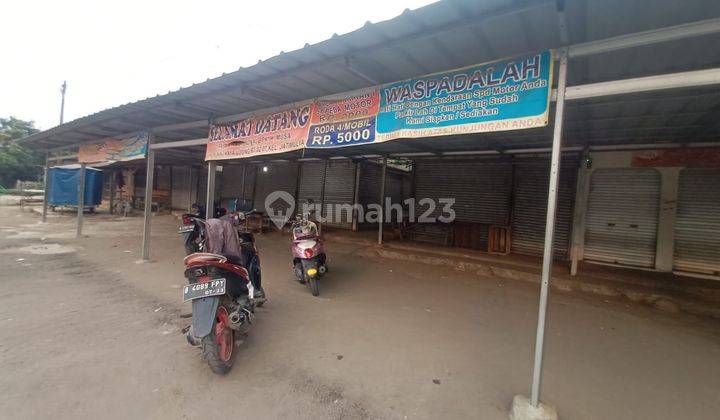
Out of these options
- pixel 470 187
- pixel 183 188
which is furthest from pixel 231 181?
pixel 470 187

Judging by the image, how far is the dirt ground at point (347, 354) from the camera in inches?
95.3

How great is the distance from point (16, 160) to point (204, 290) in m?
39.7

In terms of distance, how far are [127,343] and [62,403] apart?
93 cm

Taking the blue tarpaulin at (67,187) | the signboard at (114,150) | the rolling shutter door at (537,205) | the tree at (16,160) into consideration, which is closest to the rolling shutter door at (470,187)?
the rolling shutter door at (537,205)

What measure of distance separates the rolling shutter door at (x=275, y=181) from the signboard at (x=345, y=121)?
833 centimetres

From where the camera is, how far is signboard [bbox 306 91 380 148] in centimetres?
395

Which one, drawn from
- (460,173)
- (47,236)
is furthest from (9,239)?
(460,173)

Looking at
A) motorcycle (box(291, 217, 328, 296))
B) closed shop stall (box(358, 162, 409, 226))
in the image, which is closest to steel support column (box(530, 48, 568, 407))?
motorcycle (box(291, 217, 328, 296))

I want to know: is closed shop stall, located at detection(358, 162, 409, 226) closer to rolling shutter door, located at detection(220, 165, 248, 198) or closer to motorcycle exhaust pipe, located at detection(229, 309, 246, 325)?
rolling shutter door, located at detection(220, 165, 248, 198)

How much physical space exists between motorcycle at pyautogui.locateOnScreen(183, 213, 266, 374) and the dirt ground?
8.7 inches

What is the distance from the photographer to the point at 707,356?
3461 mm

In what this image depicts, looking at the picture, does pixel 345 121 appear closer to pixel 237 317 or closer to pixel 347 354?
pixel 237 317

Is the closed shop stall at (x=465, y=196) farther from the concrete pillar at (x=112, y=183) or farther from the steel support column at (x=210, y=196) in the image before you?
the concrete pillar at (x=112, y=183)

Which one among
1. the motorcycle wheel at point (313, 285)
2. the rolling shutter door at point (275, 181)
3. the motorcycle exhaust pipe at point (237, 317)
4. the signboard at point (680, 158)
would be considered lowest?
the motorcycle wheel at point (313, 285)
